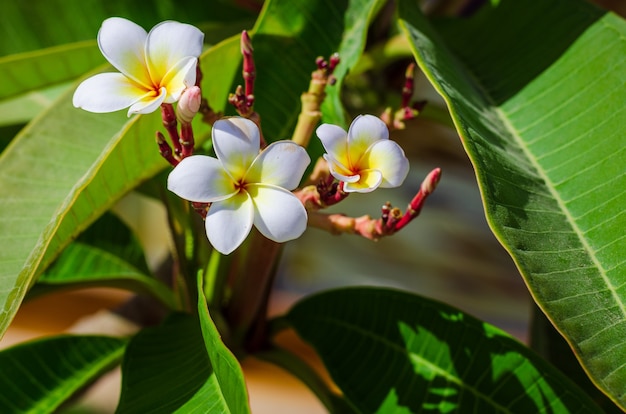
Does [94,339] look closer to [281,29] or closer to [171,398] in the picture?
[171,398]

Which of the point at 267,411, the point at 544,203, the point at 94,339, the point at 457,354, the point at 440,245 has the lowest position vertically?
the point at 267,411

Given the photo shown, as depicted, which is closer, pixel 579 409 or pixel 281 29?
pixel 579 409

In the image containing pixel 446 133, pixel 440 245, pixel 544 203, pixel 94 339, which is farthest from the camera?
pixel 440 245

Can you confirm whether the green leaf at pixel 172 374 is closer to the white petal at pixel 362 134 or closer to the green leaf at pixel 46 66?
the white petal at pixel 362 134

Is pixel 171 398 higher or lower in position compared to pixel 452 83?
lower

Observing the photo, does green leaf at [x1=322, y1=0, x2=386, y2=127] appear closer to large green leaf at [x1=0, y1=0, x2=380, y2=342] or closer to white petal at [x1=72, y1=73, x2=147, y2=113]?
large green leaf at [x1=0, y1=0, x2=380, y2=342]

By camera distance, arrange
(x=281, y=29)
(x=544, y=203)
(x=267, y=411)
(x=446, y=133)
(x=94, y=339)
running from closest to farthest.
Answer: (x=544, y=203)
(x=281, y=29)
(x=94, y=339)
(x=446, y=133)
(x=267, y=411)

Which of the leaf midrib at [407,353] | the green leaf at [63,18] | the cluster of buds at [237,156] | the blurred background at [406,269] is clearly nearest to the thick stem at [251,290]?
the leaf midrib at [407,353]

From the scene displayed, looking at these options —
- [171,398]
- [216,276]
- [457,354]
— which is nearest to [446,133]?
[216,276]
